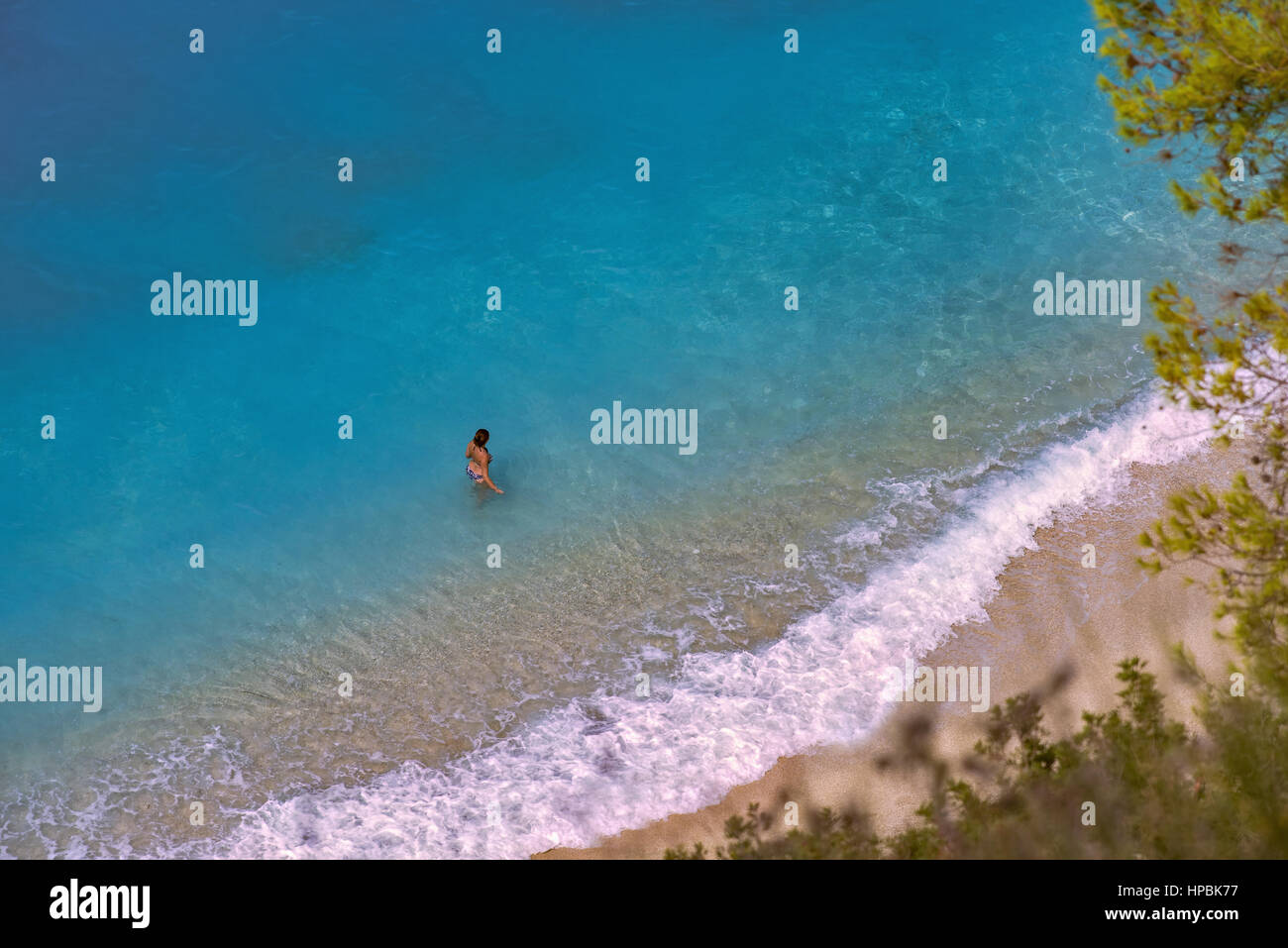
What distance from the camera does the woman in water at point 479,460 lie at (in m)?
11.4

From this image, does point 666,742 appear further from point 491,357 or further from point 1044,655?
point 491,357

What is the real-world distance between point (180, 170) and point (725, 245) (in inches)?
355

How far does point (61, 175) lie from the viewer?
1619 centimetres

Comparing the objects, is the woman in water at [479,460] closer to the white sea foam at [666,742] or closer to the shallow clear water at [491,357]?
the shallow clear water at [491,357]

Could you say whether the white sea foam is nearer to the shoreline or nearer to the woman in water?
the shoreline

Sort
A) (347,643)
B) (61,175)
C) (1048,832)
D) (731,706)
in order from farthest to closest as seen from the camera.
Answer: (61,175) → (347,643) → (731,706) → (1048,832)

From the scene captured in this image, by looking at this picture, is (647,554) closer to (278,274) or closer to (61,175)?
(278,274)

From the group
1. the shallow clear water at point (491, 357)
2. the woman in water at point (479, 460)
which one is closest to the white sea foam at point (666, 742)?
the shallow clear water at point (491, 357)

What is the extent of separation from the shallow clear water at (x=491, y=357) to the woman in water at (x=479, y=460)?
334 millimetres

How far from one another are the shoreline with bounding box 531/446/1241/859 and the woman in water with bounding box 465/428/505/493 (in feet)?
15.1

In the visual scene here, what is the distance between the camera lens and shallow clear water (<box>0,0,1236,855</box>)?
9.82 metres

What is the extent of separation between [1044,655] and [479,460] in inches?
249
